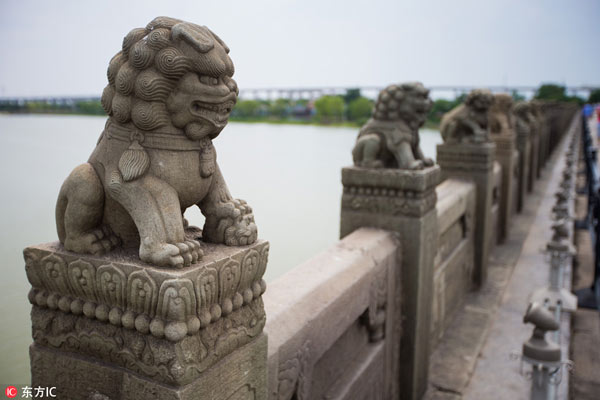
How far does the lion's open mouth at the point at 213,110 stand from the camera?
174 cm

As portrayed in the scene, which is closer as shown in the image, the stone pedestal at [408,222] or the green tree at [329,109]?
the stone pedestal at [408,222]

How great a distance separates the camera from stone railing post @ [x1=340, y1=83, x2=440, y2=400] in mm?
3961

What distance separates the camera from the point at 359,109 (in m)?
5.92

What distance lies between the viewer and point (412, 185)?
12.8 feet

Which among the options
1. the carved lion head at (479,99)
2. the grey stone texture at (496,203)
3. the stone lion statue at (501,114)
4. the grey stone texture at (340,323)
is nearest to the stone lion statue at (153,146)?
the grey stone texture at (340,323)

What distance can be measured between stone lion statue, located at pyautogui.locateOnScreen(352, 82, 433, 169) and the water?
2.42ft

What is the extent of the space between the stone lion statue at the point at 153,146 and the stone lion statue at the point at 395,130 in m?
2.44

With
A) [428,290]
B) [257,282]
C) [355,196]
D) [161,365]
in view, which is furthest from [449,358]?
[161,365]

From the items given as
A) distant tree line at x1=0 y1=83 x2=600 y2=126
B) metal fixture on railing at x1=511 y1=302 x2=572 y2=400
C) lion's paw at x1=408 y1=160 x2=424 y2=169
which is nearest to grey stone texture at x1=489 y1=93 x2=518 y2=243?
distant tree line at x1=0 y1=83 x2=600 y2=126

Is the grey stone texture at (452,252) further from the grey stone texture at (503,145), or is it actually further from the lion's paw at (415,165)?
the grey stone texture at (503,145)

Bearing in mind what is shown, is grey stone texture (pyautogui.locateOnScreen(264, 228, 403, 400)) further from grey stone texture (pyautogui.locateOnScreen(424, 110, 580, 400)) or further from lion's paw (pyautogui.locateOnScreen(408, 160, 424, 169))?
grey stone texture (pyautogui.locateOnScreen(424, 110, 580, 400))

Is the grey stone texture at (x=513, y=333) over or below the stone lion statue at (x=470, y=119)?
below

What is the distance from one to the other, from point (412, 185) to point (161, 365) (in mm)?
2666

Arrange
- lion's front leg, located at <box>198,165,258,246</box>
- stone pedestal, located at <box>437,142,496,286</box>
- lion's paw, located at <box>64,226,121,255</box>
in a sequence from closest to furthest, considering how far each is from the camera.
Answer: lion's paw, located at <box>64,226,121,255</box>
lion's front leg, located at <box>198,165,258,246</box>
stone pedestal, located at <box>437,142,496,286</box>
